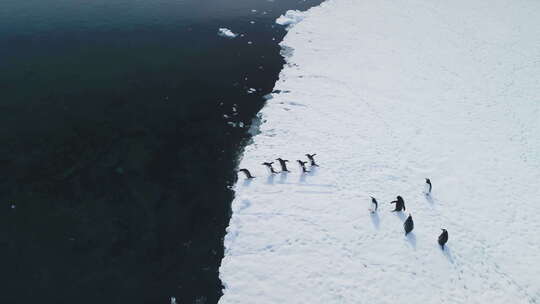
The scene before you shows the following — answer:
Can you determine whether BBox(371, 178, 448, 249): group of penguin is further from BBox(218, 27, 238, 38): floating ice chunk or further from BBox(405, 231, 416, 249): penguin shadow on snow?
BBox(218, 27, 238, 38): floating ice chunk

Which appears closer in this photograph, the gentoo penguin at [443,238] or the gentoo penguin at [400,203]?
the gentoo penguin at [443,238]

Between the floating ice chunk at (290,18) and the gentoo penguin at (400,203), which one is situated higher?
the floating ice chunk at (290,18)

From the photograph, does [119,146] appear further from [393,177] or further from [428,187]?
[428,187]

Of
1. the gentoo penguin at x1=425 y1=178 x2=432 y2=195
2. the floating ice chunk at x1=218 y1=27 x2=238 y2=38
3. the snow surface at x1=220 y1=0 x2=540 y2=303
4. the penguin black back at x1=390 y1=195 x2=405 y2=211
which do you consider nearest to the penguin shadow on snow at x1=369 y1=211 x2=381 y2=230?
the snow surface at x1=220 y1=0 x2=540 y2=303

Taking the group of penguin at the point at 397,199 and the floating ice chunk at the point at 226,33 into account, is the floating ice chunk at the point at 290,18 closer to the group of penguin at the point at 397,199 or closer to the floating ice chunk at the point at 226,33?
the floating ice chunk at the point at 226,33

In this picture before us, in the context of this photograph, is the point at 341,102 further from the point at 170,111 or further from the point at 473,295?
the point at 473,295

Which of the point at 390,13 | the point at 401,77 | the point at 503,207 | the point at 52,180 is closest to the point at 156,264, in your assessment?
the point at 52,180

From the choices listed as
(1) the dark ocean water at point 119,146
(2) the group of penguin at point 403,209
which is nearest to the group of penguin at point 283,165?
(1) the dark ocean water at point 119,146

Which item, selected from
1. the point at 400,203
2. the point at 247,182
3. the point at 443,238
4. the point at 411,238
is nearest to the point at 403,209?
the point at 400,203
